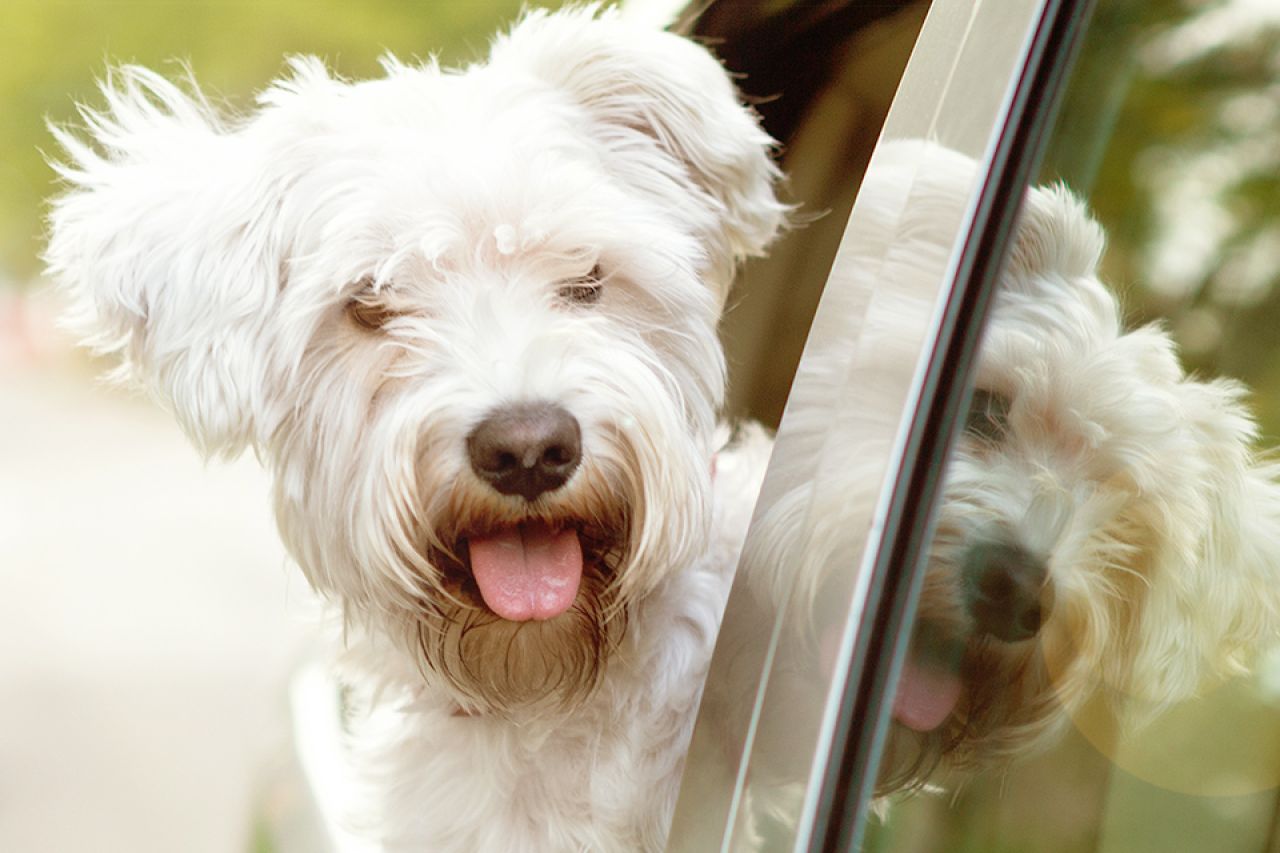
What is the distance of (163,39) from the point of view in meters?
9.37

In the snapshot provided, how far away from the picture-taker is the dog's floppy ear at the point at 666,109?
208cm

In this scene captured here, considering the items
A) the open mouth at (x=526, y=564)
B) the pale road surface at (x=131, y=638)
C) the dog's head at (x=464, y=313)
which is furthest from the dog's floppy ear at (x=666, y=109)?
the pale road surface at (x=131, y=638)

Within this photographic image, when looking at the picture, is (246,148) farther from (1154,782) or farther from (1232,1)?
(1154,782)

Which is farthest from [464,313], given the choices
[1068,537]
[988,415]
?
[1068,537]

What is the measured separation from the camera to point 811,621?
1.37 meters

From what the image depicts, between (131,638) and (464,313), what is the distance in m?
6.18

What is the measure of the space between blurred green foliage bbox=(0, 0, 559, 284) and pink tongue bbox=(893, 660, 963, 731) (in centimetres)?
762

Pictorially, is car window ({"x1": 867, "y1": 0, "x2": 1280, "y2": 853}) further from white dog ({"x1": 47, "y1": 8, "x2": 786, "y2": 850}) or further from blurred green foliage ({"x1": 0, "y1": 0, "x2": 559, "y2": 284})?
blurred green foliage ({"x1": 0, "y1": 0, "x2": 559, "y2": 284})

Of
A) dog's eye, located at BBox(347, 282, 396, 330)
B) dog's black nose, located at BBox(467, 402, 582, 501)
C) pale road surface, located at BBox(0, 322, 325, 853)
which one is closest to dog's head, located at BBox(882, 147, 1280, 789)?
dog's black nose, located at BBox(467, 402, 582, 501)

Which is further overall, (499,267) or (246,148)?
(246,148)

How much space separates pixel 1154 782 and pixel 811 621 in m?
0.36

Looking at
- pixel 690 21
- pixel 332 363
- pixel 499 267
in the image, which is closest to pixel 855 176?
pixel 690 21

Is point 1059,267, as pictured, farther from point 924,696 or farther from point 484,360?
point 484,360

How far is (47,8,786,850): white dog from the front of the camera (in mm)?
1803
